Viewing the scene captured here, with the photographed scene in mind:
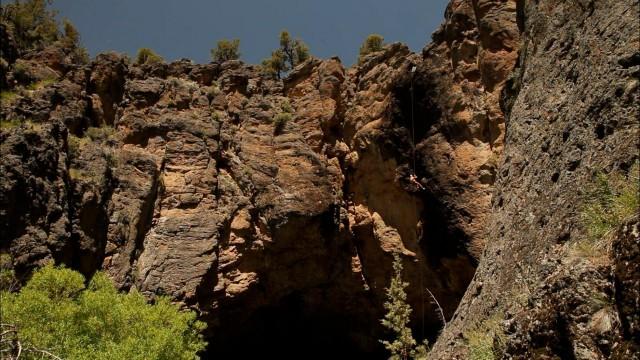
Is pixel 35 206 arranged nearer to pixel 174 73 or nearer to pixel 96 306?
pixel 96 306

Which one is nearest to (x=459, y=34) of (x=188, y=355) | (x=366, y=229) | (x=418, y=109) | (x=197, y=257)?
(x=418, y=109)

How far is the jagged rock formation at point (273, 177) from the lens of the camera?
20.2 m

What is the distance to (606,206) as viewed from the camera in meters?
5.78

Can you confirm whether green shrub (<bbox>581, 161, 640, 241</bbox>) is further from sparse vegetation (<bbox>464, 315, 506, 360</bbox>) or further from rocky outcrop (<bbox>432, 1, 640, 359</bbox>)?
sparse vegetation (<bbox>464, 315, 506, 360</bbox>)

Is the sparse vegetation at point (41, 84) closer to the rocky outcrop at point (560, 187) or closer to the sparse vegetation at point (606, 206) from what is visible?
the rocky outcrop at point (560, 187)

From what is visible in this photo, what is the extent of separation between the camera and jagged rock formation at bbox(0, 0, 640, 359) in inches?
794

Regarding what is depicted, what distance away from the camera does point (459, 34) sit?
21578 millimetres

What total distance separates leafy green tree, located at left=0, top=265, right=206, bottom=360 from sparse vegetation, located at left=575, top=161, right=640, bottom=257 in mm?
11378

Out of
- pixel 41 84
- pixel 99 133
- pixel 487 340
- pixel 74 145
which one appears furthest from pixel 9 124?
pixel 487 340

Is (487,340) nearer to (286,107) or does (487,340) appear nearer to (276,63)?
(286,107)

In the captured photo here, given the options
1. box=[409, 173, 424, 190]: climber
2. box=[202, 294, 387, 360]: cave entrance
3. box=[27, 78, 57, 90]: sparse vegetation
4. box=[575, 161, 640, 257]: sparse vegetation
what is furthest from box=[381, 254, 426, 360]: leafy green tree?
box=[27, 78, 57, 90]: sparse vegetation

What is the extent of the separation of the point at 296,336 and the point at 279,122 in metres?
10.8

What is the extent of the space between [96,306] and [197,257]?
284 inches

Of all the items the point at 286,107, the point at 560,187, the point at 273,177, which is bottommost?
the point at 560,187
